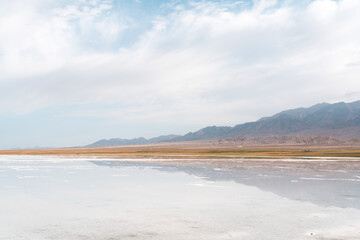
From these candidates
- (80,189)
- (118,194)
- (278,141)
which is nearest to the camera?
(118,194)

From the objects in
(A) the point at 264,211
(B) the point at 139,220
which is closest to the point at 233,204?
(A) the point at 264,211

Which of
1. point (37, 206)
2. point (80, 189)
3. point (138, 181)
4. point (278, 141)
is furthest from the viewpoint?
point (278, 141)

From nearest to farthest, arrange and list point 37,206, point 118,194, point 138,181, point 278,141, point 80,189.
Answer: point 37,206, point 118,194, point 80,189, point 138,181, point 278,141

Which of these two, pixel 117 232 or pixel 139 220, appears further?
pixel 139 220

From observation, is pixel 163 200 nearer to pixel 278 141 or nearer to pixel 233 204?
pixel 233 204

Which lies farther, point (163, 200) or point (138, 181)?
point (138, 181)

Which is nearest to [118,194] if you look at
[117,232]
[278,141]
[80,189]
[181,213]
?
→ [80,189]

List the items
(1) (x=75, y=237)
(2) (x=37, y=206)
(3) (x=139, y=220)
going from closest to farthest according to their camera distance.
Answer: (1) (x=75, y=237) < (3) (x=139, y=220) < (2) (x=37, y=206)

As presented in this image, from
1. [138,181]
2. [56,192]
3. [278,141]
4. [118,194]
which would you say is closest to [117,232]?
[118,194]

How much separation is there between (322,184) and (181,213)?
9.31 meters

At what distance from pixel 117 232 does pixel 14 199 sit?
22.5ft

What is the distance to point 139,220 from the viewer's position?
31.7ft

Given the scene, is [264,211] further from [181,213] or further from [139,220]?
[139,220]

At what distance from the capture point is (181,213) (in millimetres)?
10594
